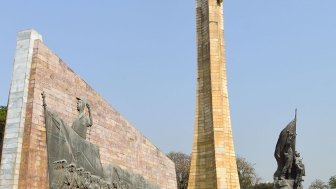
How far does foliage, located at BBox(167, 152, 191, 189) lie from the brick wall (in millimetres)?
24967

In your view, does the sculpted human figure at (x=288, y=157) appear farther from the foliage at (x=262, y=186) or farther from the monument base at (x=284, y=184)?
the foliage at (x=262, y=186)

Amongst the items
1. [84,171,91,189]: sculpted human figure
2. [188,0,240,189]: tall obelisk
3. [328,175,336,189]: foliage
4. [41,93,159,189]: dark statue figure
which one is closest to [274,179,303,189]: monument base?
[41,93,159,189]: dark statue figure

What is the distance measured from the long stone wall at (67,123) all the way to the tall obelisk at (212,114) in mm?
3027

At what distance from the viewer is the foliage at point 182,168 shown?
130 ft

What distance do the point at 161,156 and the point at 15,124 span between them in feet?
22.1

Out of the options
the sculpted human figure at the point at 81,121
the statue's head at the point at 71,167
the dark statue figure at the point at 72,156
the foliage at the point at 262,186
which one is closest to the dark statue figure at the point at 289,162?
the dark statue figure at the point at 72,156

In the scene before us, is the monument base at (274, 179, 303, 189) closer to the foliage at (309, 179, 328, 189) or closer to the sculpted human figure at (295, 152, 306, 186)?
the sculpted human figure at (295, 152, 306, 186)

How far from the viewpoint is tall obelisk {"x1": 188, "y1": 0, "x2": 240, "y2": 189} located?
16781mm

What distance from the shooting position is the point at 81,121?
9.81 meters

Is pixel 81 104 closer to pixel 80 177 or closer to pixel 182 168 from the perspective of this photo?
pixel 80 177

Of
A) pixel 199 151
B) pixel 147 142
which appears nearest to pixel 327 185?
pixel 199 151

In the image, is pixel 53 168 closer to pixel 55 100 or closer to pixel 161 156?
pixel 55 100

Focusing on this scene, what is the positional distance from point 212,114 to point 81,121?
8.40m

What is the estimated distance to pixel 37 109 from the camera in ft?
31.3
